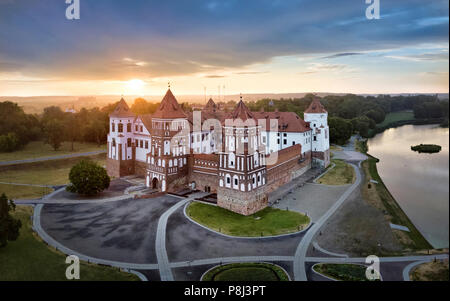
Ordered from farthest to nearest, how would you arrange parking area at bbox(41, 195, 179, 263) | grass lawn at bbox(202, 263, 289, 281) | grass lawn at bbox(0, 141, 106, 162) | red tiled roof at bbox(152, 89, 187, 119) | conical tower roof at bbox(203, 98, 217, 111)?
conical tower roof at bbox(203, 98, 217, 111) → grass lawn at bbox(0, 141, 106, 162) → red tiled roof at bbox(152, 89, 187, 119) → parking area at bbox(41, 195, 179, 263) → grass lawn at bbox(202, 263, 289, 281)

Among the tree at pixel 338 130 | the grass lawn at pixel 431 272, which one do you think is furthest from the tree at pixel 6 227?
the tree at pixel 338 130

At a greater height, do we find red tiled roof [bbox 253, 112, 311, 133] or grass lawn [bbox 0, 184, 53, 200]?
red tiled roof [bbox 253, 112, 311, 133]

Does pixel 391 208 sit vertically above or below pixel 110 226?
above

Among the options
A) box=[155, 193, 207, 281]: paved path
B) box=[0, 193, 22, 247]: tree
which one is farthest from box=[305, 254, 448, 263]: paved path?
box=[0, 193, 22, 247]: tree

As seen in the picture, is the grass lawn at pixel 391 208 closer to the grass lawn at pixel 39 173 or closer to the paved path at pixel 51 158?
the grass lawn at pixel 39 173

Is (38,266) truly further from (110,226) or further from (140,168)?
(140,168)

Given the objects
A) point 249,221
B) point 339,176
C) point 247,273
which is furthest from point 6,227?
point 339,176

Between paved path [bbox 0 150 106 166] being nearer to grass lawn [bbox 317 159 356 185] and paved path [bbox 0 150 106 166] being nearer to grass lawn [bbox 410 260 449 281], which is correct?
grass lawn [bbox 317 159 356 185]
